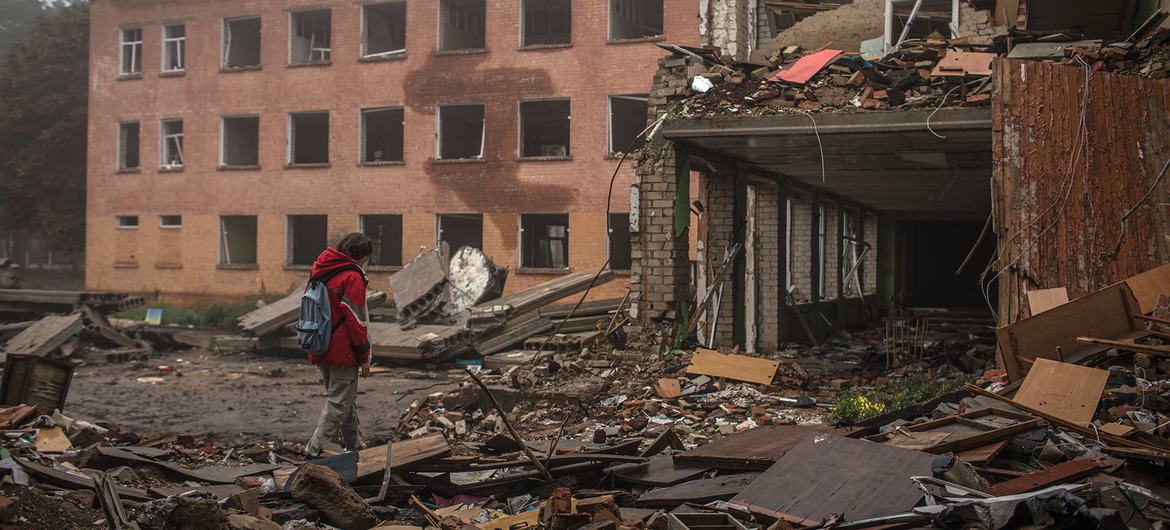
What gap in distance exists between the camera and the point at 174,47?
28203mm

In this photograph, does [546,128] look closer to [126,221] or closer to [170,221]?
[170,221]

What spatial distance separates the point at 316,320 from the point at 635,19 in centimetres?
2019

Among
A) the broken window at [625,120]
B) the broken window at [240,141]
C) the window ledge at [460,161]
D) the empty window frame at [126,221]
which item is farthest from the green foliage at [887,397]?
the empty window frame at [126,221]

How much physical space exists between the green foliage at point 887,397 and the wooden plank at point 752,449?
0.71 metres

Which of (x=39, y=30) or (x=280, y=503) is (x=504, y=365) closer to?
(x=280, y=503)

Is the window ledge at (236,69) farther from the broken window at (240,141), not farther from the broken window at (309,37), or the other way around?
the broken window at (240,141)

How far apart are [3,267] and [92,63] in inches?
496

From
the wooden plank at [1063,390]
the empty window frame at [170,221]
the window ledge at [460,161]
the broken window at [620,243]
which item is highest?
the window ledge at [460,161]

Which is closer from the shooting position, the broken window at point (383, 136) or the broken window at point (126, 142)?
the broken window at point (383, 136)

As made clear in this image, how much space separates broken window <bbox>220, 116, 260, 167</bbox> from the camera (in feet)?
90.0

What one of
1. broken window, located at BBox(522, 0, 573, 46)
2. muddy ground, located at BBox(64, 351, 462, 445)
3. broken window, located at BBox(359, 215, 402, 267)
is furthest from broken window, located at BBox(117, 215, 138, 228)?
muddy ground, located at BBox(64, 351, 462, 445)

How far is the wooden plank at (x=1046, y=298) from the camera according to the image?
22.7 feet

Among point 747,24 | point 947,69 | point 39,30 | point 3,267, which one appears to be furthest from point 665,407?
point 39,30

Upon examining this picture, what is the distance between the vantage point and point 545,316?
1545 cm
